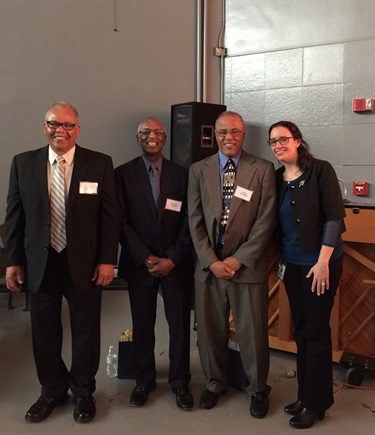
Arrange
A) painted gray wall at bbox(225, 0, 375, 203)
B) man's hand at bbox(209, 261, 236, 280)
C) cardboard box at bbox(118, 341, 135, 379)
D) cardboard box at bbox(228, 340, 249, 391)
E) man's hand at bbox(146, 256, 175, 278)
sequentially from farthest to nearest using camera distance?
painted gray wall at bbox(225, 0, 375, 203) < cardboard box at bbox(118, 341, 135, 379) < cardboard box at bbox(228, 340, 249, 391) < man's hand at bbox(146, 256, 175, 278) < man's hand at bbox(209, 261, 236, 280)

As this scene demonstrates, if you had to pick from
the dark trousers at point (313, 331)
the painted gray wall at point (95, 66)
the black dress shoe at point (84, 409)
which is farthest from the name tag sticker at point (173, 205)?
the painted gray wall at point (95, 66)

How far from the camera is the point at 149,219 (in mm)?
2494

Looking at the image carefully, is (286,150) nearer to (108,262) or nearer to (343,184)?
(108,262)

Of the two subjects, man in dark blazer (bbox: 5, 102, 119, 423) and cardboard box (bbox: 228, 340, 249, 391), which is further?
cardboard box (bbox: 228, 340, 249, 391)

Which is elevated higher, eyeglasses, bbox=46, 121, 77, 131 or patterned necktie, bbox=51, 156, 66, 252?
eyeglasses, bbox=46, 121, 77, 131

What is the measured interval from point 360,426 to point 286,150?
149 cm

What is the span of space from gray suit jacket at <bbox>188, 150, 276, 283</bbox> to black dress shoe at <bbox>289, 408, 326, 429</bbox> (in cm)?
71

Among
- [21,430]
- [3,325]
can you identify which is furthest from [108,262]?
[3,325]

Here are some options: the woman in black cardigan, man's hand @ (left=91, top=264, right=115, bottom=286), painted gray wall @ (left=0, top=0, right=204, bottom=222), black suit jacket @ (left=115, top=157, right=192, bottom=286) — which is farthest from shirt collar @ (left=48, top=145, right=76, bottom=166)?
painted gray wall @ (left=0, top=0, right=204, bottom=222)

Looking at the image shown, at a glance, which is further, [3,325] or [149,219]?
[3,325]

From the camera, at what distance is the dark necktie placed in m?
2.40

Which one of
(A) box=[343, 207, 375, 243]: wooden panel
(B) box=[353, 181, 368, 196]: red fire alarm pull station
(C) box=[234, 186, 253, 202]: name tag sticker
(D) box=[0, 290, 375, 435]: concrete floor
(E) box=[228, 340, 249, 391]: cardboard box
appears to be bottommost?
(D) box=[0, 290, 375, 435]: concrete floor

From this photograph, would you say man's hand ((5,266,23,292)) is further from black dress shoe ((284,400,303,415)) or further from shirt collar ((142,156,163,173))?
black dress shoe ((284,400,303,415))

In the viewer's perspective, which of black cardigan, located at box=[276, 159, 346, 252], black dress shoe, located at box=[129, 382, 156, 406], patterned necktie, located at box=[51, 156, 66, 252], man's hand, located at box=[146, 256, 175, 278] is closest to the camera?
black cardigan, located at box=[276, 159, 346, 252]
